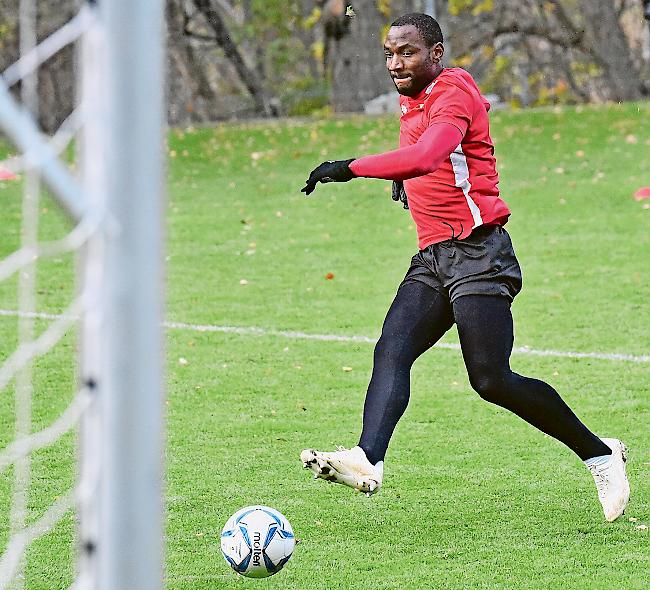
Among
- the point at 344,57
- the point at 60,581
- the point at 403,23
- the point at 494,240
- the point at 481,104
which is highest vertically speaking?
the point at 403,23

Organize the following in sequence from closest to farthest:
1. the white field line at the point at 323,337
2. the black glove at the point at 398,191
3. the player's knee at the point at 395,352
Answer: the player's knee at the point at 395,352 → the black glove at the point at 398,191 → the white field line at the point at 323,337

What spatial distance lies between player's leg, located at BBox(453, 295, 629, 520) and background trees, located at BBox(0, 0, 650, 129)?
11.5 meters

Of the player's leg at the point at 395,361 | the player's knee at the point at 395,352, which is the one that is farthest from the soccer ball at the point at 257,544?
the player's knee at the point at 395,352

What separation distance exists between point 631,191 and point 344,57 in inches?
306

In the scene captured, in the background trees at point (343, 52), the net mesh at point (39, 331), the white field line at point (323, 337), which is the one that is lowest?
the background trees at point (343, 52)

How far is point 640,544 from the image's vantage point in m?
4.67

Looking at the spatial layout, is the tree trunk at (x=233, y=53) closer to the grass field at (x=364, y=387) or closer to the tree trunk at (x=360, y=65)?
the tree trunk at (x=360, y=65)

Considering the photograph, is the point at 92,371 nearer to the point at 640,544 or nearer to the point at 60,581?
the point at 60,581

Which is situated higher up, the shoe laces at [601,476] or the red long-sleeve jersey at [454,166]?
the red long-sleeve jersey at [454,166]

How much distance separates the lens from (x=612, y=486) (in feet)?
16.1

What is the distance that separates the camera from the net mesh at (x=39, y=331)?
223 cm

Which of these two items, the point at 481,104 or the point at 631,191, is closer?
the point at 481,104

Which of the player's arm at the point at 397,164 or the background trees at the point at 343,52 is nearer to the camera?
the player's arm at the point at 397,164

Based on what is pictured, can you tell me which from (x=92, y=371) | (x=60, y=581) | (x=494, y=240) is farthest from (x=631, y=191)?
(x=92, y=371)
